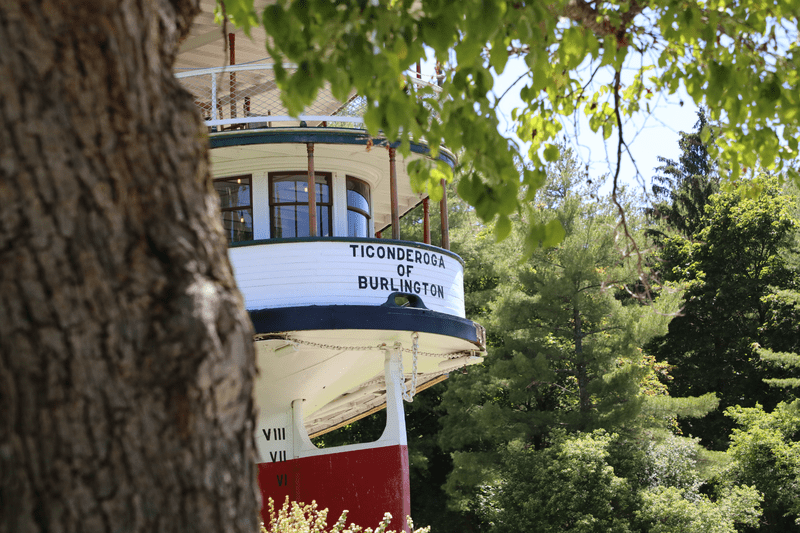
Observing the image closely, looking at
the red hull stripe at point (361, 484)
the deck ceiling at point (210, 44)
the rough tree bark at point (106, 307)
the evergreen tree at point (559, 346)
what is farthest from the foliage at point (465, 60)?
the evergreen tree at point (559, 346)

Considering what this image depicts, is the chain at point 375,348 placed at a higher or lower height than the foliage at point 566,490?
higher

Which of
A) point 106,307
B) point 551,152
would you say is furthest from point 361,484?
point 106,307

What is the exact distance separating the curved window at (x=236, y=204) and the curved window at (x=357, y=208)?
1.61 meters

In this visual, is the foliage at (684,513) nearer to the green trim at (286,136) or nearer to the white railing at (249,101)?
the white railing at (249,101)

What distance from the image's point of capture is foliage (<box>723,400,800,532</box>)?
80.4 ft

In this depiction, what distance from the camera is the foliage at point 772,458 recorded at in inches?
965

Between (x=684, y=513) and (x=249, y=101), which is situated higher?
(x=249, y=101)

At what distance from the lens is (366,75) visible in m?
3.49

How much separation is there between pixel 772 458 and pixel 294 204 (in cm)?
1827

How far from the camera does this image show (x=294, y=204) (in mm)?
13719

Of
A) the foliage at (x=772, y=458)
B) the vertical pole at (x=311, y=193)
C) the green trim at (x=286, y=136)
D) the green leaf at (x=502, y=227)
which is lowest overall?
the foliage at (x=772, y=458)

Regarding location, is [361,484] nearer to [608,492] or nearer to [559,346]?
[608,492]

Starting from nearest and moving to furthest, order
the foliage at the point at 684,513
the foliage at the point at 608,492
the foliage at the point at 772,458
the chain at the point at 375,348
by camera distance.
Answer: the chain at the point at 375,348 → the foliage at the point at 684,513 → the foliage at the point at 608,492 → the foliage at the point at 772,458

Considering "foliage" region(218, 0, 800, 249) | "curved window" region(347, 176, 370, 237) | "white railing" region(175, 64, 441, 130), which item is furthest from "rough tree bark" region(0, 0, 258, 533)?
"curved window" region(347, 176, 370, 237)
